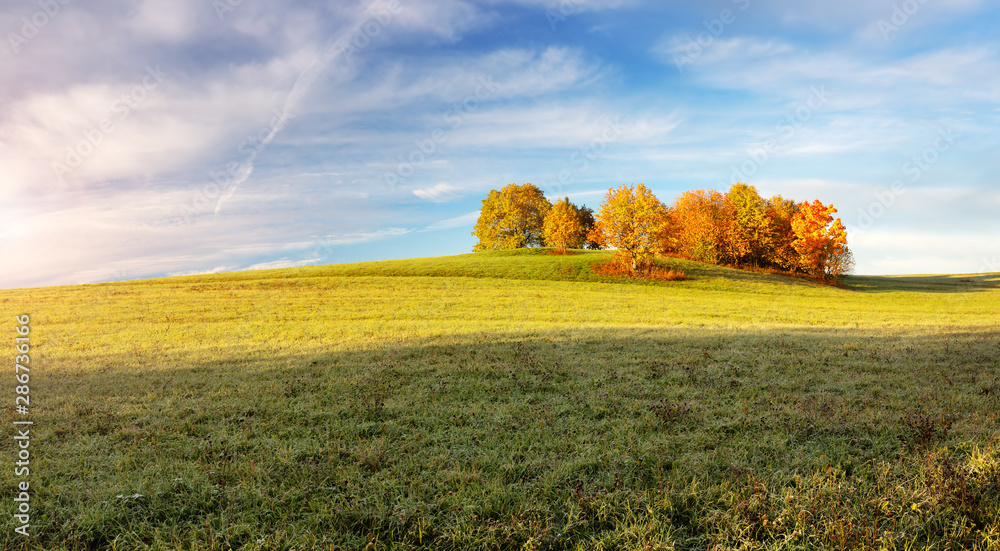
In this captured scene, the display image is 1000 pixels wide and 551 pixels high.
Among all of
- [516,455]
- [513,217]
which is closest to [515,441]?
[516,455]

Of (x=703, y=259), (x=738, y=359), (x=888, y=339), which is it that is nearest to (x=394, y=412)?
(x=738, y=359)

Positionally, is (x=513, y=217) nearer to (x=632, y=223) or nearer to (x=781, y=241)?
(x=632, y=223)

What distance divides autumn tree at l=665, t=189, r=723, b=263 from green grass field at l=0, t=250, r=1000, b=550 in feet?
115

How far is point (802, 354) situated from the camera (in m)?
12.2

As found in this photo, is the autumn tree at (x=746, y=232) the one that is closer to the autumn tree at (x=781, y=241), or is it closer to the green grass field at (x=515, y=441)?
the autumn tree at (x=781, y=241)

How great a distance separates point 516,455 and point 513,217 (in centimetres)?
6194

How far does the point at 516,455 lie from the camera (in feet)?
19.8

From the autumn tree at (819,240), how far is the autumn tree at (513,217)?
32.2 m

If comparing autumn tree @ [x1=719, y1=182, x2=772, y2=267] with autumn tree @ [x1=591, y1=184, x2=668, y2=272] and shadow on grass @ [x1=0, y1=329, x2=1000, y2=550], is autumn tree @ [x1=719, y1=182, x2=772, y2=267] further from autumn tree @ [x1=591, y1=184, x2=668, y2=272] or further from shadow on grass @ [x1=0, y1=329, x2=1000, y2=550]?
shadow on grass @ [x1=0, y1=329, x2=1000, y2=550]


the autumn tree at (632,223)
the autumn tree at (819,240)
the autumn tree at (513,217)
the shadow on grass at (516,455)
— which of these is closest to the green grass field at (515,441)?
the shadow on grass at (516,455)

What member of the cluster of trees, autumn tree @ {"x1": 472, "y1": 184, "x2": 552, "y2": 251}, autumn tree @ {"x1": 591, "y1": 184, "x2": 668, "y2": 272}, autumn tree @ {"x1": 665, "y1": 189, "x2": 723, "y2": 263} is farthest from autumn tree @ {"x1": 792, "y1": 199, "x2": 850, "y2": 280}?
autumn tree @ {"x1": 472, "y1": 184, "x2": 552, "y2": 251}

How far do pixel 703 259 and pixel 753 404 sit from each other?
4633cm

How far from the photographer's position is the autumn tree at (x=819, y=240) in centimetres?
4622

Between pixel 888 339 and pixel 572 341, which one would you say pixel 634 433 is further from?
pixel 888 339
